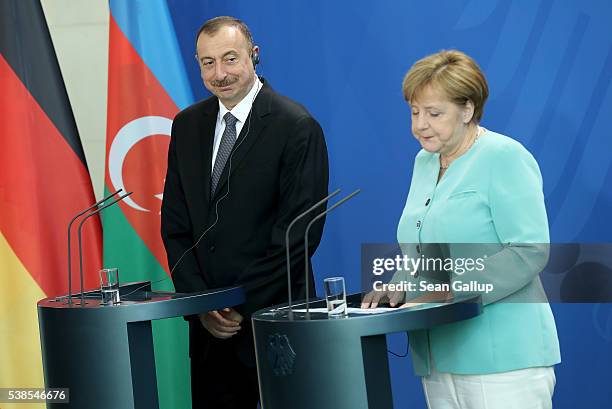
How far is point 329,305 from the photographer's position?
7.64 ft

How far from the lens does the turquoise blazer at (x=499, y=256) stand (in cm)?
241

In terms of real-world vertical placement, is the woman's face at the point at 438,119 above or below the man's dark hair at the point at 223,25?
below

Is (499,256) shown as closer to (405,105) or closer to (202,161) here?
(202,161)

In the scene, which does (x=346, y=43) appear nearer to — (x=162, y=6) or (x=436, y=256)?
(x=162, y=6)

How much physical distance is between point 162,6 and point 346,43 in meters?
0.85

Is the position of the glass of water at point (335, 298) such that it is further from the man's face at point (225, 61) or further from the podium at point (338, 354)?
the man's face at point (225, 61)

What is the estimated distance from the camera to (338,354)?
224cm

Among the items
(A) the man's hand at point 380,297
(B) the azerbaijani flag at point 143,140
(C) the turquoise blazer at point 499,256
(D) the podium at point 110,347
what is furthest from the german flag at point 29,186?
(C) the turquoise blazer at point 499,256

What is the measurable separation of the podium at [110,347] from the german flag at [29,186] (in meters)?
1.17

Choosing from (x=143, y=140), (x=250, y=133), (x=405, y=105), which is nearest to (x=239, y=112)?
(x=250, y=133)

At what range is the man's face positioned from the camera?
3.16 metres

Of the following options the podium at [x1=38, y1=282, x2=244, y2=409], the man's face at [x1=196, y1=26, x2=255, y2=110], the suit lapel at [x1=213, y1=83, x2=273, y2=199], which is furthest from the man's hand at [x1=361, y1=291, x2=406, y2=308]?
the man's face at [x1=196, y1=26, x2=255, y2=110]

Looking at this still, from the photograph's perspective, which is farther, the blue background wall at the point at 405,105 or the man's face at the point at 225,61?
the blue background wall at the point at 405,105

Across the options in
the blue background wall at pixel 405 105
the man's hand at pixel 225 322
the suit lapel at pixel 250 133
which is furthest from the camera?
the blue background wall at pixel 405 105
